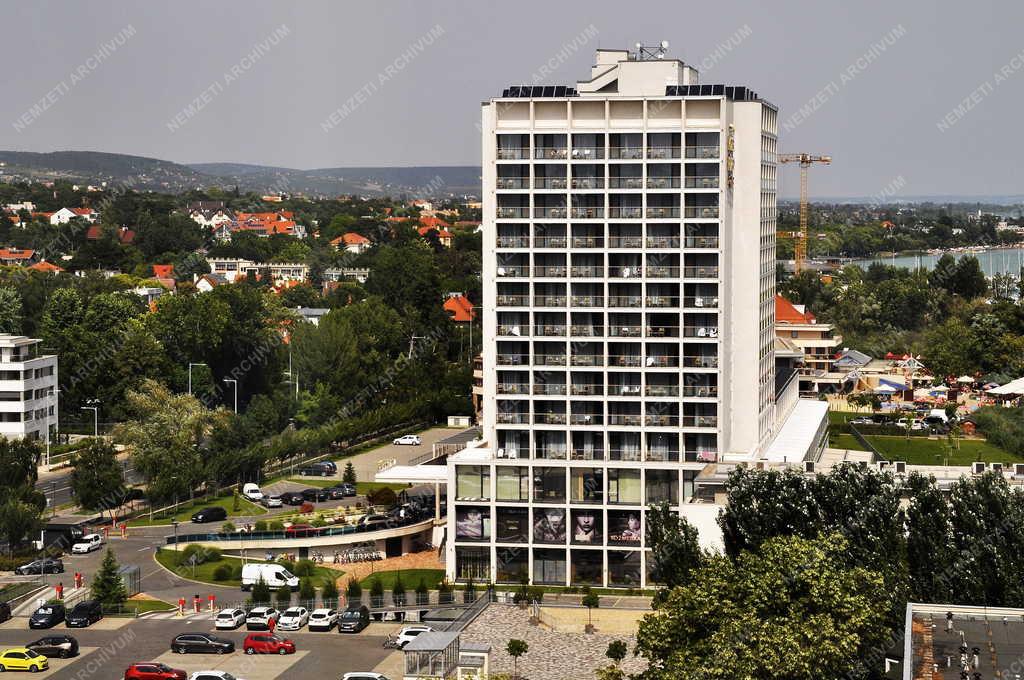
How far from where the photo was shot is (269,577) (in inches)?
2418

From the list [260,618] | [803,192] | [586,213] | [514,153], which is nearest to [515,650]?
[260,618]

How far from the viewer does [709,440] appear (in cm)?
6062

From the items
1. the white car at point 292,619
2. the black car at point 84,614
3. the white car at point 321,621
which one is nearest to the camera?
the white car at point 321,621

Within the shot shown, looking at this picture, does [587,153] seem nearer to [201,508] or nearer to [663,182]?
[663,182]

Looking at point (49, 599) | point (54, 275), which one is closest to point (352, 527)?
point (49, 599)

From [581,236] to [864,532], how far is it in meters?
17.1

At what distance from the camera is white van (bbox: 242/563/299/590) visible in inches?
2411

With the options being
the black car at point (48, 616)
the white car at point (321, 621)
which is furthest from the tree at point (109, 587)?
the white car at point (321, 621)

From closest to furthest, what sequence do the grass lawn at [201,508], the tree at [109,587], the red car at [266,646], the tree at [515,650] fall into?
1. the tree at [515,650]
2. the red car at [266,646]
3. the tree at [109,587]
4. the grass lawn at [201,508]

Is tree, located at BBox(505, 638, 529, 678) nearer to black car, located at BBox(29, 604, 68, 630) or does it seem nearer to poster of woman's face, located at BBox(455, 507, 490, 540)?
poster of woman's face, located at BBox(455, 507, 490, 540)

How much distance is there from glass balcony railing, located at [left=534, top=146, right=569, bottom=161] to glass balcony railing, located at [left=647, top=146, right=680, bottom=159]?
3.13 m

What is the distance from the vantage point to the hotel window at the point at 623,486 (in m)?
60.5

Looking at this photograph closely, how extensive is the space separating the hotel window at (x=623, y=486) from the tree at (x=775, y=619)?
15988mm

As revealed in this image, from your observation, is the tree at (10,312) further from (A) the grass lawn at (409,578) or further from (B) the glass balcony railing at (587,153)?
(B) the glass balcony railing at (587,153)
